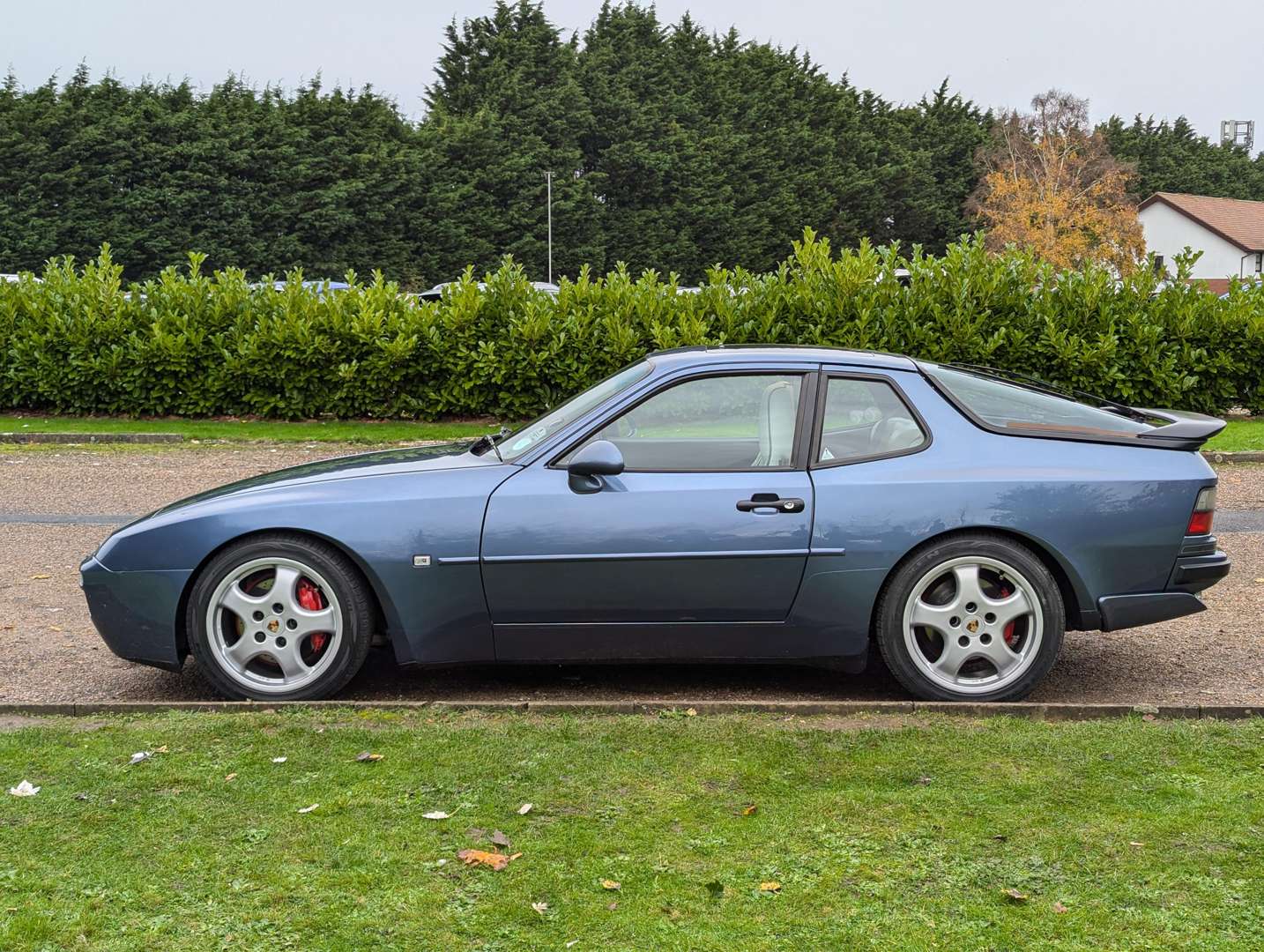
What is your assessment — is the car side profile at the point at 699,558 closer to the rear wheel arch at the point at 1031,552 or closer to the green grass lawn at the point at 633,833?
the rear wheel arch at the point at 1031,552

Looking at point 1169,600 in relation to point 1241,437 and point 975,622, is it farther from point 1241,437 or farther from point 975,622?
point 1241,437

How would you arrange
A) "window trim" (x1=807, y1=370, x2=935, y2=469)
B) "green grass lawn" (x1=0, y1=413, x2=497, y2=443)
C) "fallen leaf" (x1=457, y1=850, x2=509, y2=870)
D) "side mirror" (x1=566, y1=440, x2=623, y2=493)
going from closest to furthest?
"fallen leaf" (x1=457, y1=850, x2=509, y2=870) → "side mirror" (x1=566, y1=440, x2=623, y2=493) → "window trim" (x1=807, y1=370, x2=935, y2=469) → "green grass lawn" (x1=0, y1=413, x2=497, y2=443)

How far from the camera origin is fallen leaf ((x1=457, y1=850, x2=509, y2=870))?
12.0 ft

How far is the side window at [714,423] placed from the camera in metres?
5.46

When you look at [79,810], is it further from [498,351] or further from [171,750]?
[498,351]

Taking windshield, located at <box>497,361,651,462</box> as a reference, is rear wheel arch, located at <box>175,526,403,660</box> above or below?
below

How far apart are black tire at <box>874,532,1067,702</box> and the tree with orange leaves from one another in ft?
195

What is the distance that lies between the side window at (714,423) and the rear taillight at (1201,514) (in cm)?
161

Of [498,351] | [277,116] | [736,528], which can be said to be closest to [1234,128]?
→ [277,116]

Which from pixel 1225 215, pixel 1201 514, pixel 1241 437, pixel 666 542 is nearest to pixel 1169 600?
pixel 1201 514

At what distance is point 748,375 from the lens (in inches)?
220

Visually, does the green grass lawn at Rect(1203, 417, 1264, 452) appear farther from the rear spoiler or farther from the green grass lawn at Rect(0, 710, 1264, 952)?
the green grass lawn at Rect(0, 710, 1264, 952)

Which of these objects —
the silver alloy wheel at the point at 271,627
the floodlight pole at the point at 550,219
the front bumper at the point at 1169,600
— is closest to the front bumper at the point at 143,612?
the silver alloy wheel at the point at 271,627

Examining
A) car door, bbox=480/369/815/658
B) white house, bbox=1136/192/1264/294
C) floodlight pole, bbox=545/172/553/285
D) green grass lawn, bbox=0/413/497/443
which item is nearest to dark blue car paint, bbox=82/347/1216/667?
car door, bbox=480/369/815/658
